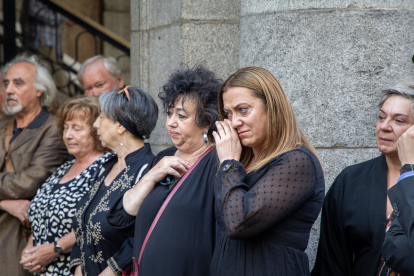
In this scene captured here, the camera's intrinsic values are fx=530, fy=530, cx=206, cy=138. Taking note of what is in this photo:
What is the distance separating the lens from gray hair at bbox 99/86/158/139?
3.39 metres

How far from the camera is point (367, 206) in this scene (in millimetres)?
2678

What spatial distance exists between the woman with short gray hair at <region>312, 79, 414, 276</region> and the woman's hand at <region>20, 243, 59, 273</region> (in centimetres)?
194

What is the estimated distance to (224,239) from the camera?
244 centimetres

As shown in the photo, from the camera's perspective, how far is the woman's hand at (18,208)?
14.0 feet

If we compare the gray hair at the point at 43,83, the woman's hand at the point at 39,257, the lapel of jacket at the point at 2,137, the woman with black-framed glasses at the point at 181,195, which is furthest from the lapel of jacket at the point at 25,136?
the woman with black-framed glasses at the point at 181,195

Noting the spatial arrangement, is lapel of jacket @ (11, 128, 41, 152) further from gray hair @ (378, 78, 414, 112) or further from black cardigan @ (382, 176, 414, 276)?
black cardigan @ (382, 176, 414, 276)

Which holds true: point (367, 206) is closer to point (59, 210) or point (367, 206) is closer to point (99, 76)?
point (59, 210)

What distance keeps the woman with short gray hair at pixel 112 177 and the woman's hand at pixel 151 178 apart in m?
0.23

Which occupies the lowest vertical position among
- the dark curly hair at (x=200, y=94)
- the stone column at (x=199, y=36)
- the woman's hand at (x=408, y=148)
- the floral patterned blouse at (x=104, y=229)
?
the floral patterned blouse at (x=104, y=229)

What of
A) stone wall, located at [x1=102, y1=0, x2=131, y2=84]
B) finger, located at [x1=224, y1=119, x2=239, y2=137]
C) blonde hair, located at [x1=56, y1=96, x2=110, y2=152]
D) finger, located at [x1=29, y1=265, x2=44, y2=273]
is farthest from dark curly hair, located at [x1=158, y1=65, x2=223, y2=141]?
stone wall, located at [x1=102, y1=0, x2=131, y2=84]

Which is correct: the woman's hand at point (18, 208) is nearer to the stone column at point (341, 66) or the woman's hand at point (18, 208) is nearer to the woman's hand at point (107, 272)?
the woman's hand at point (107, 272)

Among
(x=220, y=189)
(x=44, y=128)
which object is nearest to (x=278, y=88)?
(x=220, y=189)

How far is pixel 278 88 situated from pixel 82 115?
2084 millimetres

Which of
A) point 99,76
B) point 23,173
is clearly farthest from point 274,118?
point 99,76
